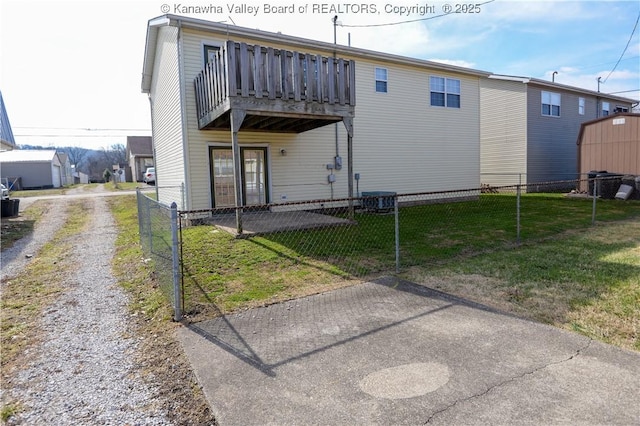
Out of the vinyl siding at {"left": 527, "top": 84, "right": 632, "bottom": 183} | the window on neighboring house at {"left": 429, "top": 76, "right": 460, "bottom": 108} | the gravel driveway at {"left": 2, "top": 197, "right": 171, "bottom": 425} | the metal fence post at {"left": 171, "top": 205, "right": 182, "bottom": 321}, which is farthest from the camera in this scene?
the vinyl siding at {"left": 527, "top": 84, "right": 632, "bottom": 183}

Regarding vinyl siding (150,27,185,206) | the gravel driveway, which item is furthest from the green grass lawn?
vinyl siding (150,27,185,206)

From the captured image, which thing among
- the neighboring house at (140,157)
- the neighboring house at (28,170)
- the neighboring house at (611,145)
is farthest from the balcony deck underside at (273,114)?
the neighboring house at (28,170)

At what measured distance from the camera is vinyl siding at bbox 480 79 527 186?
762 inches

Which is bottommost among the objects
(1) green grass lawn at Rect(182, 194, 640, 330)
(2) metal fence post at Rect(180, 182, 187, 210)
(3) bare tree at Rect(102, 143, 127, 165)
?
(1) green grass lawn at Rect(182, 194, 640, 330)

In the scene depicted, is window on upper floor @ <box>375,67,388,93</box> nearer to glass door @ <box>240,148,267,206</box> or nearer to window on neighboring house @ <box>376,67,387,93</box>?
window on neighboring house @ <box>376,67,387,93</box>

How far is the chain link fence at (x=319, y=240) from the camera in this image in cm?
534

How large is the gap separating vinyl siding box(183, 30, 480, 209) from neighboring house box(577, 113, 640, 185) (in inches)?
228

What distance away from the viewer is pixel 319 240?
8266mm

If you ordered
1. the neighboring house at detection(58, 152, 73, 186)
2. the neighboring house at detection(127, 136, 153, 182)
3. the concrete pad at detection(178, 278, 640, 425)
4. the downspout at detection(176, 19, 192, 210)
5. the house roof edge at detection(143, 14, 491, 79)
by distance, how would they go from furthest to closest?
the neighboring house at detection(58, 152, 73, 186) → the neighboring house at detection(127, 136, 153, 182) → the downspout at detection(176, 19, 192, 210) → the house roof edge at detection(143, 14, 491, 79) → the concrete pad at detection(178, 278, 640, 425)

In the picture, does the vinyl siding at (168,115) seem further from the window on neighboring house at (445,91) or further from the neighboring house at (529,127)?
the neighboring house at (529,127)

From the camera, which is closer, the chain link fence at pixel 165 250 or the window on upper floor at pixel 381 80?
the chain link fence at pixel 165 250

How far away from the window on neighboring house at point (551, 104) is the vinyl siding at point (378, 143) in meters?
6.45

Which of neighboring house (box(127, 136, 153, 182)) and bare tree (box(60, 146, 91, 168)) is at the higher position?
bare tree (box(60, 146, 91, 168))

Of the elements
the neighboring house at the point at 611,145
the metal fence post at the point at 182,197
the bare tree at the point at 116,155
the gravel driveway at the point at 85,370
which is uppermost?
the bare tree at the point at 116,155
